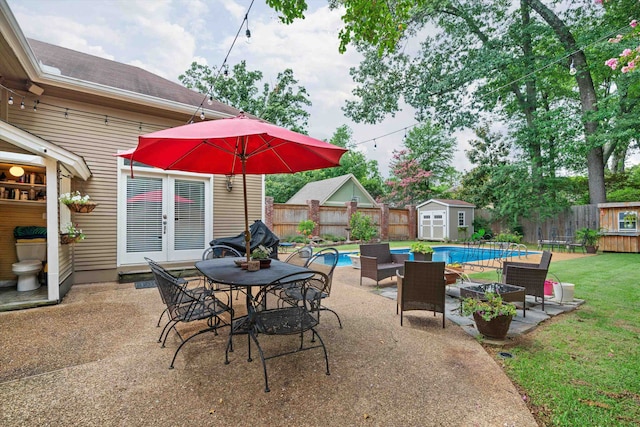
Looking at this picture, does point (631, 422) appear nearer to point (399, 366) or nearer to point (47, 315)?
point (399, 366)

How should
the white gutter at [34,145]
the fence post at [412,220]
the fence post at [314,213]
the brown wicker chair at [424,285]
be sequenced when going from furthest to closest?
the fence post at [412,220], the fence post at [314,213], the white gutter at [34,145], the brown wicker chair at [424,285]

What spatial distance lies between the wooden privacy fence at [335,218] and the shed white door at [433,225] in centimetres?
74

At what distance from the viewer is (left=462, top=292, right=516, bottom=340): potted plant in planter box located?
2947 mm

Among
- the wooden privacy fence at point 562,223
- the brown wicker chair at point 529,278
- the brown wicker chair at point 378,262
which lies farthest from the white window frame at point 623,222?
the brown wicker chair at point 378,262

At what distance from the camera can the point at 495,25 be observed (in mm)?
13227

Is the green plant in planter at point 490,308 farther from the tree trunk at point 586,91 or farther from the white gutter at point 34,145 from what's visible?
the tree trunk at point 586,91

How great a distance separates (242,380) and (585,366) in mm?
2903

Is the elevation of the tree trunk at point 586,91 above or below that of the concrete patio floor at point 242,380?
above

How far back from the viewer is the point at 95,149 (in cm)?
546

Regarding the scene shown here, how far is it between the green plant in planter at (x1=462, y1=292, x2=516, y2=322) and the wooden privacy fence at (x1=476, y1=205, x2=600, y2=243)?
39.4 feet

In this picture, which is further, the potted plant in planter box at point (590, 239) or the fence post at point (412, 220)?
the fence post at point (412, 220)

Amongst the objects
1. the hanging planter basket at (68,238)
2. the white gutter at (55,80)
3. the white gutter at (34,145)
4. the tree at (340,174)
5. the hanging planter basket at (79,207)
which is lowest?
the hanging planter basket at (68,238)

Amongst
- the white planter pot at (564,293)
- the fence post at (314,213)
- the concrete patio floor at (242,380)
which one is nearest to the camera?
the concrete patio floor at (242,380)

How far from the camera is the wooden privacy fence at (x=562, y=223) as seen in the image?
39.1ft
